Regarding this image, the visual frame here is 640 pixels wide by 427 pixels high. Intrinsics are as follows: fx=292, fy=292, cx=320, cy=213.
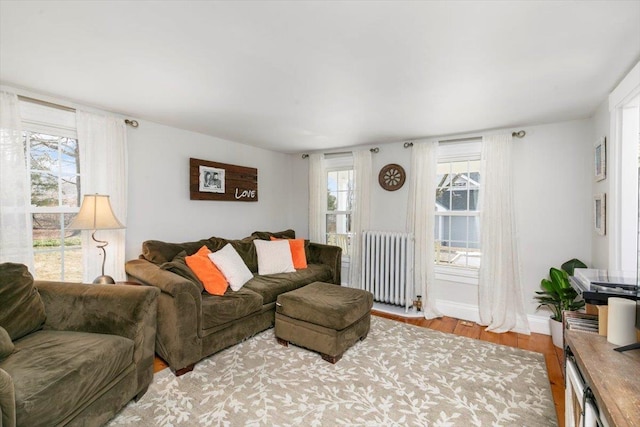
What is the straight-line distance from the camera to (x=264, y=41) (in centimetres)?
160

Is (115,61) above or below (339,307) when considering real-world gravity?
above

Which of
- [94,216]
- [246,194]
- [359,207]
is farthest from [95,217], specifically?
[359,207]

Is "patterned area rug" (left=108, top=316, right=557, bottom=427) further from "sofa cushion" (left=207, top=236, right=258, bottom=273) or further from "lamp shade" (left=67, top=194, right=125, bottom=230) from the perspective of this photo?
"lamp shade" (left=67, top=194, right=125, bottom=230)

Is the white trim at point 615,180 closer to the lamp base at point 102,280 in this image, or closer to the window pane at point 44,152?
the lamp base at point 102,280

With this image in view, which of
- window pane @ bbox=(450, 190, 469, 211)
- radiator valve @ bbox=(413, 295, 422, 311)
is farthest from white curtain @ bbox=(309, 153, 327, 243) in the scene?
window pane @ bbox=(450, 190, 469, 211)

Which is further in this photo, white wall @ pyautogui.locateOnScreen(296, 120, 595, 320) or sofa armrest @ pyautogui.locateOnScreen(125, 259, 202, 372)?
white wall @ pyautogui.locateOnScreen(296, 120, 595, 320)

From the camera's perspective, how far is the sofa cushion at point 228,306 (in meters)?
2.36

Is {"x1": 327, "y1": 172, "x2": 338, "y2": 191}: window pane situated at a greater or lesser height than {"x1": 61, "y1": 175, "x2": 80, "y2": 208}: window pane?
greater

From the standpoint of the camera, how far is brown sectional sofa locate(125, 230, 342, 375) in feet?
7.20

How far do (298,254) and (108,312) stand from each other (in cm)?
225

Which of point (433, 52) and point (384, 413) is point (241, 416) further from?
point (433, 52)

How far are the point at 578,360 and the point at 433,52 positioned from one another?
1.70 meters

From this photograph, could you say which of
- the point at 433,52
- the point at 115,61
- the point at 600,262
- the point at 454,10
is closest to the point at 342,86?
the point at 433,52

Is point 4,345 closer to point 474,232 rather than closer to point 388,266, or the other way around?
point 388,266
